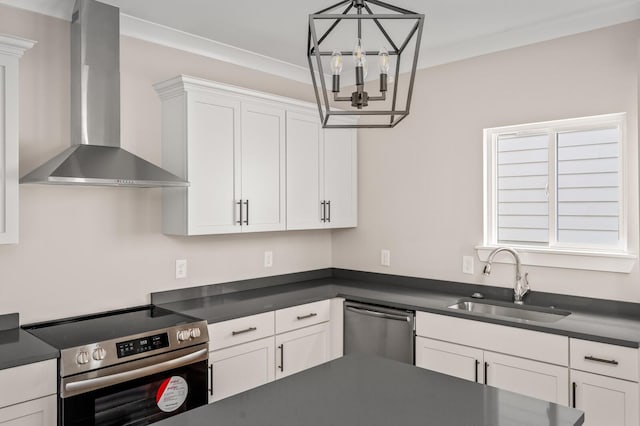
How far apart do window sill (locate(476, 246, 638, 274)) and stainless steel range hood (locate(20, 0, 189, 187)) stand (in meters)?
2.11

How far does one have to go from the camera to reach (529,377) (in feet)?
8.36

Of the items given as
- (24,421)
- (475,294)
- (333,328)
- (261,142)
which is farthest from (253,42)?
(24,421)

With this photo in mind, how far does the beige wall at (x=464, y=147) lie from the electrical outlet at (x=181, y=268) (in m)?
1.44

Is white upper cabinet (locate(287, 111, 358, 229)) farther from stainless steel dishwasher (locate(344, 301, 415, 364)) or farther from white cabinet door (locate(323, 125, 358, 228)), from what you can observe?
stainless steel dishwasher (locate(344, 301, 415, 364))

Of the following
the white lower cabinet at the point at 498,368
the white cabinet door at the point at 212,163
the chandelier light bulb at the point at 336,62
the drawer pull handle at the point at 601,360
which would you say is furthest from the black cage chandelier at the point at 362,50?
the drawer pull handle at the point at 601,360

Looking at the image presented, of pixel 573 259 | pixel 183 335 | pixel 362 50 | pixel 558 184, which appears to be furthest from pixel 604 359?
pixel 183 335

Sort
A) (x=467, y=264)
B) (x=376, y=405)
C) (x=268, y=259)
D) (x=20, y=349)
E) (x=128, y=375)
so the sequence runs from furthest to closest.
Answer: (x=268, y=259) < (x=467, y=264) < (x=128, y=375) < (x=20, y=349) < (x=376, y=405)

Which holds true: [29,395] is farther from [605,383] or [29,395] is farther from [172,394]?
[605,383]

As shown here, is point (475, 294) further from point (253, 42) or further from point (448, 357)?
point (253, 42)

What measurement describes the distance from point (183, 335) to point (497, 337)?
165 cm

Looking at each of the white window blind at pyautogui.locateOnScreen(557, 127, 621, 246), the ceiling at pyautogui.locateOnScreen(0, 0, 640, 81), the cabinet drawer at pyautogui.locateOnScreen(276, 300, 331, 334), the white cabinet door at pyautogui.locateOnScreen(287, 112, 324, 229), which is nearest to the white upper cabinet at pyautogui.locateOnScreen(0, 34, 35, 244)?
the ceiling at pyautogui.locateOnScreen(0, 0, 640, 81)

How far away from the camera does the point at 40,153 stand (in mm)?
2586

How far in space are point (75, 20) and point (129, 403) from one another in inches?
76.7

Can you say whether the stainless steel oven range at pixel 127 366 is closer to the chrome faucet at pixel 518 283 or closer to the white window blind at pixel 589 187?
the chrome faucet at pixel 518 283
